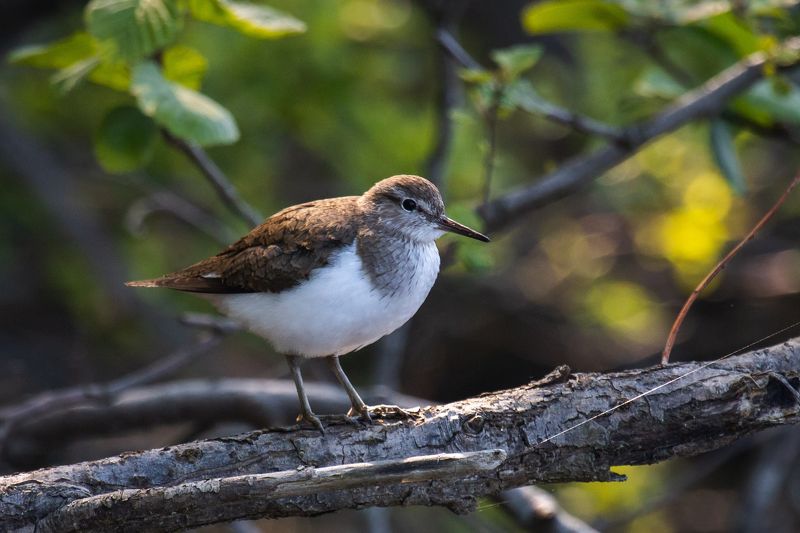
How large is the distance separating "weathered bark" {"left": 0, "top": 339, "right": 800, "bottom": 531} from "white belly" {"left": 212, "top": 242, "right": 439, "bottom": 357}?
0.61m

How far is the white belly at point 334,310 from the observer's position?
4.12 metres

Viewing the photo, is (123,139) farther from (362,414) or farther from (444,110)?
(444,110)

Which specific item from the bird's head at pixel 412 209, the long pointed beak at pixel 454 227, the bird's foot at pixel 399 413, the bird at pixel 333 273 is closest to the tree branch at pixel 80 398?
the bird at pixel 333 273

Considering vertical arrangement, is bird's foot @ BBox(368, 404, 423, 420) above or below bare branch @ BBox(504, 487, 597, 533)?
above

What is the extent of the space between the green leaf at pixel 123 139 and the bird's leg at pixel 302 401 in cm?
128

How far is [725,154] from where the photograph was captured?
5.72 meters

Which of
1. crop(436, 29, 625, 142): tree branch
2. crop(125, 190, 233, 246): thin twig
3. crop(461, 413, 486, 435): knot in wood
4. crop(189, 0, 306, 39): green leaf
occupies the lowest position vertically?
crop(125, 190, 233, 246): thin twig

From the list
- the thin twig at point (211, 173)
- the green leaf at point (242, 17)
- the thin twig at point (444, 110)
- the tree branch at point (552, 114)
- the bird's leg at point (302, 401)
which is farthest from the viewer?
the thin twig at point (444, 110)

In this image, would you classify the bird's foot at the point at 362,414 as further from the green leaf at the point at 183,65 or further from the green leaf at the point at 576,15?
the green leaf at the point at 576,15

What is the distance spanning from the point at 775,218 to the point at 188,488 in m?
6.98

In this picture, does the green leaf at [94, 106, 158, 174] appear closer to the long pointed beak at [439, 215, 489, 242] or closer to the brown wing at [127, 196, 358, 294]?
the brown wing at [127, 196, 358, 294]

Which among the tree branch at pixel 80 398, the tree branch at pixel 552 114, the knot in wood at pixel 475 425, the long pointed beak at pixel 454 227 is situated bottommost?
the tree branch at pixel 80 398

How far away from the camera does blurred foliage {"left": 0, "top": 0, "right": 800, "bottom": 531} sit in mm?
5766

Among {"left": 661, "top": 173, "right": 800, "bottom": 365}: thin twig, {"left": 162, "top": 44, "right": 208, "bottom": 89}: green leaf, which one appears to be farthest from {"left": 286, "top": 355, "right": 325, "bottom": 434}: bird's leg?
{"left": 162, "top": 44, "right": 208, "bottom": 89}: green leaf
